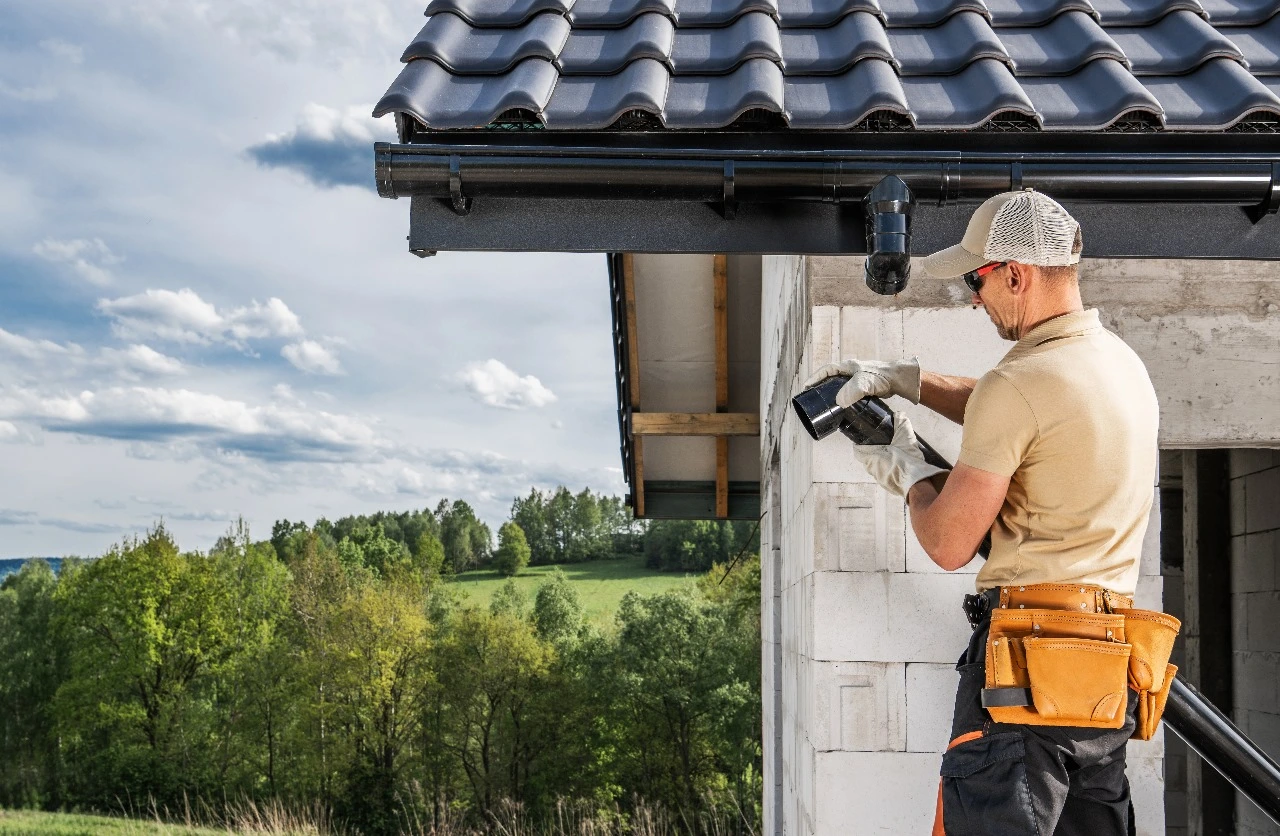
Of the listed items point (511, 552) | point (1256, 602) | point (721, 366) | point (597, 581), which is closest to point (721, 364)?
point (721, 366)

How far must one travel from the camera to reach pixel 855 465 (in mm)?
2652

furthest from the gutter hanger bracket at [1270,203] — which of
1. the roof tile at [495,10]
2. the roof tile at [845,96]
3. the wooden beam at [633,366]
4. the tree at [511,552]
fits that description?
the tree at [511,552]

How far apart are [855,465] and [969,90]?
1094 millimetres

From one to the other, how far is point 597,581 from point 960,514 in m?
Answer: 61.6

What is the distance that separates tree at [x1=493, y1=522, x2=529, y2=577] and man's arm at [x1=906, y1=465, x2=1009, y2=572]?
219ft

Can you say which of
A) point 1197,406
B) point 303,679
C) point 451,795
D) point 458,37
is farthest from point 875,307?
point 303,679

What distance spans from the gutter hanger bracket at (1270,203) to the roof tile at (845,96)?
0.64 metres

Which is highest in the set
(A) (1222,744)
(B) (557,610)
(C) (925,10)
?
(C) (925,10)

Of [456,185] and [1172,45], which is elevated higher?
[1172,45]

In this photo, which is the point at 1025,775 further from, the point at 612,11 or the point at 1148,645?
the point at 612,11

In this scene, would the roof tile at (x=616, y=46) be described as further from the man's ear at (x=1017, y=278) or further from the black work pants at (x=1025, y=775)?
the black work pants at (x=1025, y=775)

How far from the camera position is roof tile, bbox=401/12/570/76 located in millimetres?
1924

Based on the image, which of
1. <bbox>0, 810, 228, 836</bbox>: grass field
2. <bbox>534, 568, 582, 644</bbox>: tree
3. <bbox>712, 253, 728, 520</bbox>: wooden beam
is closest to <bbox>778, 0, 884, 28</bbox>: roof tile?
<bbox>712, 253, 728, 520</bbox>: wooden beam

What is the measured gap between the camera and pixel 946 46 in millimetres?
1997
